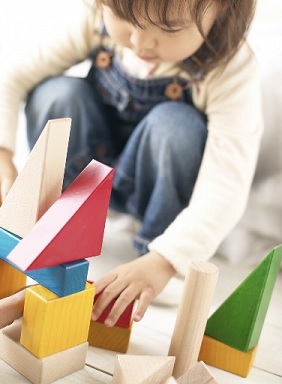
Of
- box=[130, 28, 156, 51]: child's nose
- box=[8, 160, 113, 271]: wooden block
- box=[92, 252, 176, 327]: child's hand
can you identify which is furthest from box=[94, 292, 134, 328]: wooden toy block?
box=[130, 28, 156, 51]: child's nose

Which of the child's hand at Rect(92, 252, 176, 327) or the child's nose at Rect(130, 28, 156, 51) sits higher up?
the child's nose at Rect(130, 28, 156, 51)

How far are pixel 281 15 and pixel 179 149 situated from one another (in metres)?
0.39

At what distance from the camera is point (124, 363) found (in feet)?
2.15

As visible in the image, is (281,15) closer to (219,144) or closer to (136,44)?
(219,144)

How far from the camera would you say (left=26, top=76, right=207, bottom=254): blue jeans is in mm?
982

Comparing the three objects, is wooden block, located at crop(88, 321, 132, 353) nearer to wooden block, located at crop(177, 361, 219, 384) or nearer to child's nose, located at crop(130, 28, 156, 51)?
wooden block, located at crop(177, 361, 219, 384)

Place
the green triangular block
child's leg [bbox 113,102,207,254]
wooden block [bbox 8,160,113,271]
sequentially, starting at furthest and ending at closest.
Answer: child's leg [bbox 113,102,207,254] < the green triangular block < wooden block [bbox 8,160,113,271]

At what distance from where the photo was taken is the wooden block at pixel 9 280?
71cm

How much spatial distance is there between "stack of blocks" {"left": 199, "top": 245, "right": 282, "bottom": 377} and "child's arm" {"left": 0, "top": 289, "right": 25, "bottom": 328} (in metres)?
0.23

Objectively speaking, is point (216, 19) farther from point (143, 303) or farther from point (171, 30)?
point (143, 303)

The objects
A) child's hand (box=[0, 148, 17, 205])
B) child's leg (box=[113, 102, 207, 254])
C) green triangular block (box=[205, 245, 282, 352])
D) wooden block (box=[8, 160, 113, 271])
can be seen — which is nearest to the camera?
wooden block (box=[8, 160, 113, 271])

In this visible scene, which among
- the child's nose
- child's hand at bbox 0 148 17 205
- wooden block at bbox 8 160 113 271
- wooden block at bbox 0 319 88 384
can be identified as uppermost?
the child's nose

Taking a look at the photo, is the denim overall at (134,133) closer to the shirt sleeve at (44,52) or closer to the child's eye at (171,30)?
the shirt sleeve at (44,52)

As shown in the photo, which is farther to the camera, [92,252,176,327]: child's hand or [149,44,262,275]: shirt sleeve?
[149,44,262,275]: shirt sleeve
